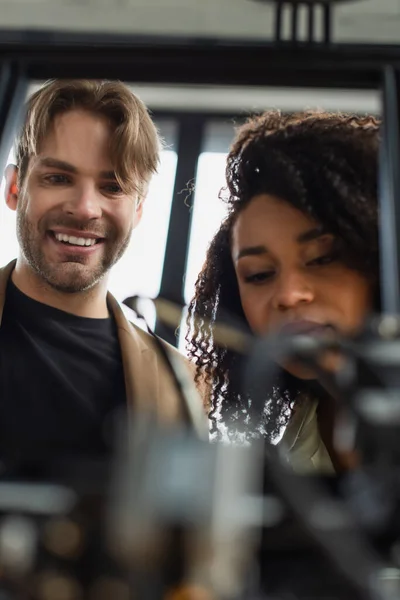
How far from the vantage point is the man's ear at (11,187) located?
989 mm

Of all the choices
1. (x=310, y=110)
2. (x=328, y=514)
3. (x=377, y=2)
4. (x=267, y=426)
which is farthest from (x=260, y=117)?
(x=328, y=514)

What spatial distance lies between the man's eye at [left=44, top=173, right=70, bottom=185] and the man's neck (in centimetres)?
13

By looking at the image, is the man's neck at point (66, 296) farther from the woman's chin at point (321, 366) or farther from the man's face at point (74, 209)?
the woman's chin at point (321, 366)

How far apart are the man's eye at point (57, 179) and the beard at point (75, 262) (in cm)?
5

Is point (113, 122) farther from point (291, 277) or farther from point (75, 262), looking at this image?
point (291, 277)

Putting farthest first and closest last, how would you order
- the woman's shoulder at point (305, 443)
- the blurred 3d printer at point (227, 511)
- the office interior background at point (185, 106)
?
the office interior background at point (185, 106) < the woman's shoulder at point (305, 443) < the blurred 3d printer at point (227, 511)

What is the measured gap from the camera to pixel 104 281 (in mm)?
942

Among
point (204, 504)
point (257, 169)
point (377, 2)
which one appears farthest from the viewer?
point (377, 2)

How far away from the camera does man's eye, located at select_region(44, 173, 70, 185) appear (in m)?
0.97

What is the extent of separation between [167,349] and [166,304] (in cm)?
6

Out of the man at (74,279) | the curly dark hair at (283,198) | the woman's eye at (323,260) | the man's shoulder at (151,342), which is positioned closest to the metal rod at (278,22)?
the curly dark hair at (283,198)

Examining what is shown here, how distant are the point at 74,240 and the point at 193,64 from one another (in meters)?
0.33

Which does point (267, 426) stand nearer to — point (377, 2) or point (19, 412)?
point (19, 412)

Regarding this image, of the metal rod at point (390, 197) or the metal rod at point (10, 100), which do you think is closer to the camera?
the metal rod at point (390, 197)
